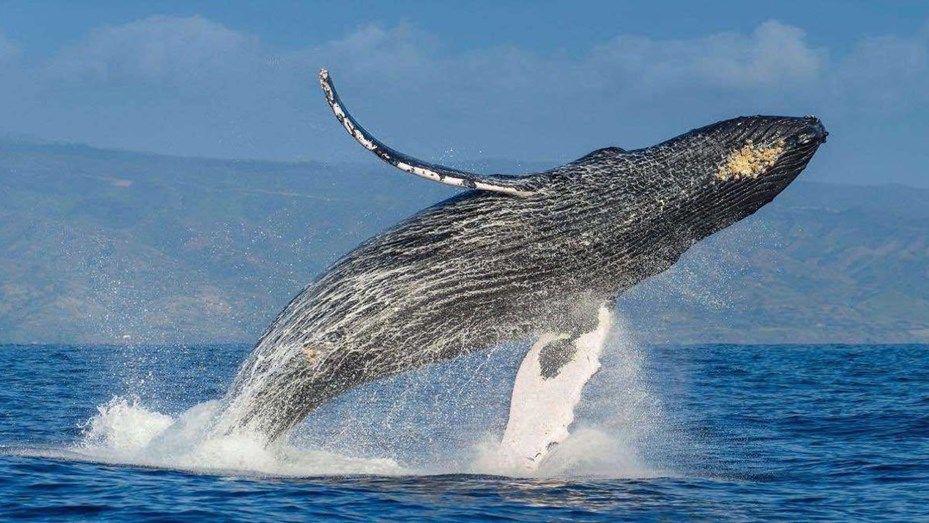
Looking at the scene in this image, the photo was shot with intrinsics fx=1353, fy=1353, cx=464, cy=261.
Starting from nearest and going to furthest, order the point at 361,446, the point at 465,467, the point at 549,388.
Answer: the point at 549,388 < the point at 465,467 < the point at 361,446

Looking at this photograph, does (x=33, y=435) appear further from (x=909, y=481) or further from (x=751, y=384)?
(x=751, y=384)

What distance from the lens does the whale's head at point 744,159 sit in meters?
13.8

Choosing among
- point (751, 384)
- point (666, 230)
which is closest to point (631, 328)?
point (666, 230)

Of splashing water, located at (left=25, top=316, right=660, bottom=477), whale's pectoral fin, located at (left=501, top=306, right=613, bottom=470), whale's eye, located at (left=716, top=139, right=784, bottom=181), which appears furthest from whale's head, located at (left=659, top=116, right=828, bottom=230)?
splashing water, located at (left=25, top=316, right=660, bottom=477)

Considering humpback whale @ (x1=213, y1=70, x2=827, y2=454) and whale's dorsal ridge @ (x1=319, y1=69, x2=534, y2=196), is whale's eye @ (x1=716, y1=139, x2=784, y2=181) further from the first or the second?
whale's dorsal ridge @ (x1=319, y1=69, x2=534, y2=196)

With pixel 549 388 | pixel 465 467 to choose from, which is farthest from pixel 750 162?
pixel 465 467

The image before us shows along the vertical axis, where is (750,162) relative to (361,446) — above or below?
above

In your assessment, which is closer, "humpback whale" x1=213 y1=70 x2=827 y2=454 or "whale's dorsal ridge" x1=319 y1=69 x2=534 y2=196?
"whale's dorsal ridge" x1=319 y1=69 x2=534 y2=196

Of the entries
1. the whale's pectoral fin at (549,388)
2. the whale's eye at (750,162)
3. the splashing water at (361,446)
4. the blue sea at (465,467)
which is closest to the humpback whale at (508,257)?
the whale's eye at (750,162)

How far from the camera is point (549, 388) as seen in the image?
14430mm

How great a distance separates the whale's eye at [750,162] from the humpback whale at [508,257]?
0.03 ft

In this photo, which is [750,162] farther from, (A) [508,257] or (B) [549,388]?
(B) [549,388]

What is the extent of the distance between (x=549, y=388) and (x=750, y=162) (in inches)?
125

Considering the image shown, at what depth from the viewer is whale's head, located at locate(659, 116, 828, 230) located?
1381 centimetres
